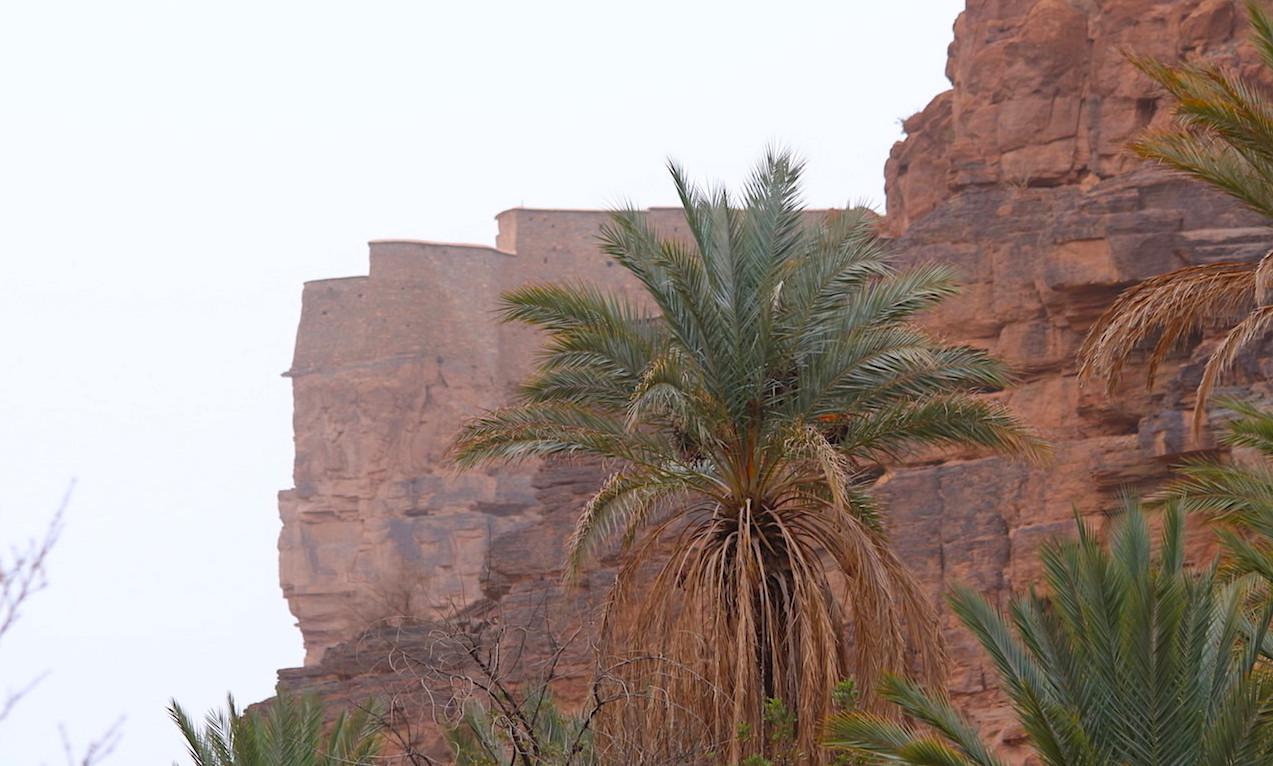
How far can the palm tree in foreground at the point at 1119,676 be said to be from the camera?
32.7ft

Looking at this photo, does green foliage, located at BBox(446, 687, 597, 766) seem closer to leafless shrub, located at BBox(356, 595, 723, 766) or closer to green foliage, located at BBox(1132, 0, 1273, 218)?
leafless shrub, located at BBox(356, 595, 723, 766)

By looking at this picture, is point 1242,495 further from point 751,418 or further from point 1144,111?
point 1144,111

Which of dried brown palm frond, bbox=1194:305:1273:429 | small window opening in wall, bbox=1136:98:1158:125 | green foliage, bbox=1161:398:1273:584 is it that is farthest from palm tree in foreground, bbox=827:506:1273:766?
small window opening in wall, bbox=1136:98:1158:125

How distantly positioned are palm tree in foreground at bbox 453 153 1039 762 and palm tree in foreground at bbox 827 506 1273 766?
137 inches

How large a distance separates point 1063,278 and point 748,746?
13.2m

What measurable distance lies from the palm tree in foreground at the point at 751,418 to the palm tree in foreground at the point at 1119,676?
3488 mm

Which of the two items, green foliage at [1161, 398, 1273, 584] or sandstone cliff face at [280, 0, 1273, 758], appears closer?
green foliage at [1161, 398, 1273, 584]

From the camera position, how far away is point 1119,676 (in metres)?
10.1

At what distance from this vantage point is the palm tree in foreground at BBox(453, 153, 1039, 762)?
14492 mm

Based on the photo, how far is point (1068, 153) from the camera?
28141 mm

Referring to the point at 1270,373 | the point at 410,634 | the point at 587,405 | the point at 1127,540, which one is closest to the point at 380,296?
the point at 410,634

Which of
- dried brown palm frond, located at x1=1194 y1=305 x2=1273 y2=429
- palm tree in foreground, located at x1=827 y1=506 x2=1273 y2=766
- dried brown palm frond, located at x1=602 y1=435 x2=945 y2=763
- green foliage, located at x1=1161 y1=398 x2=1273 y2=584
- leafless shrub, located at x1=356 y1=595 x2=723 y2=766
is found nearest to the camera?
palm tree in foreground, located at x1=827 y1=506 x2=1273 y2=766

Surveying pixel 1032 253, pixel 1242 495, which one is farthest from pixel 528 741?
pixel 1032 253

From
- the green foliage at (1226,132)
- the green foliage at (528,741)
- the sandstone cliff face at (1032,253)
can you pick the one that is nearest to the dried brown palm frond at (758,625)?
the green foliage at (528,741)
